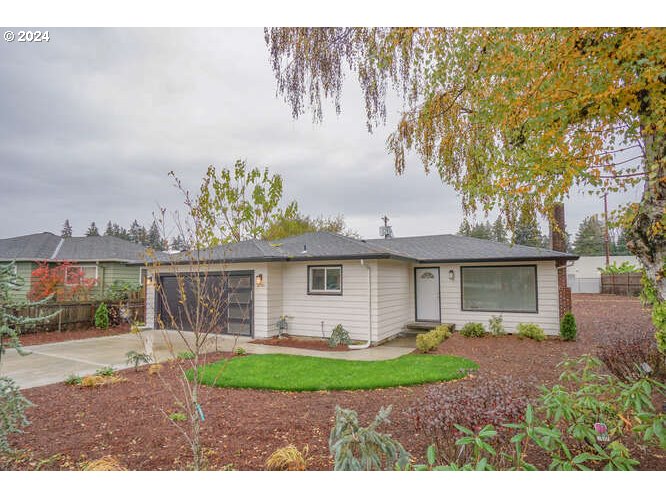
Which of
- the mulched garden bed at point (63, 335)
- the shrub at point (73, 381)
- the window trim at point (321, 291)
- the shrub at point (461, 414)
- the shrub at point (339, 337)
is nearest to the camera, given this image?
the shrub at point (461, 414)

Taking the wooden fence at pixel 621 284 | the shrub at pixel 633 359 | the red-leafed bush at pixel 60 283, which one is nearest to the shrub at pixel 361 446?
the shrub at pixel 633 359

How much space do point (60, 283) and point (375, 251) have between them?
10341mm

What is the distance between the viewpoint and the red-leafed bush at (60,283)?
442 inches

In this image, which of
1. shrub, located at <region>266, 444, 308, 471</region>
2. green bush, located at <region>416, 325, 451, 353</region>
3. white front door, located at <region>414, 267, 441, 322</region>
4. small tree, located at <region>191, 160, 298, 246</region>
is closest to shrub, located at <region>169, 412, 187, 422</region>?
shrub, located at <region>266, 444, 308, 471</region>

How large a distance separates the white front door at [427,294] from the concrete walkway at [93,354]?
2.37 m

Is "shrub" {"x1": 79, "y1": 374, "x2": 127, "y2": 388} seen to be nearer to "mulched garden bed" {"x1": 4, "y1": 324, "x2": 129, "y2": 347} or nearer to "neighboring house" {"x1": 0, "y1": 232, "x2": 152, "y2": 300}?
"mulched garden bed" {"x1": 4, "y1": 324, "x2": 129, "y2": 347}

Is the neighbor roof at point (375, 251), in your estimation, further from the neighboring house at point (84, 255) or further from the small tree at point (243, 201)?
the neighboring house at point (84, 255)

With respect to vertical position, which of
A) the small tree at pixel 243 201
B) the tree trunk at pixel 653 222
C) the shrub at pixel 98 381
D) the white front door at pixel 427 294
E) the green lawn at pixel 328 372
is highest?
the small tree at pixel 243 201

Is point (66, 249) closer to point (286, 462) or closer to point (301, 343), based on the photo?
point (301, 343)

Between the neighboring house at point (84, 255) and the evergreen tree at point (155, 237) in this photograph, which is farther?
the neighboring house at point (84, 255)

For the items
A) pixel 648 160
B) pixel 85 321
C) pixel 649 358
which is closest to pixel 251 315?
pixel 85 321

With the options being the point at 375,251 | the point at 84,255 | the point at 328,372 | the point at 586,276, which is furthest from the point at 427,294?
the point at 586,276

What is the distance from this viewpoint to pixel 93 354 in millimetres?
7633
